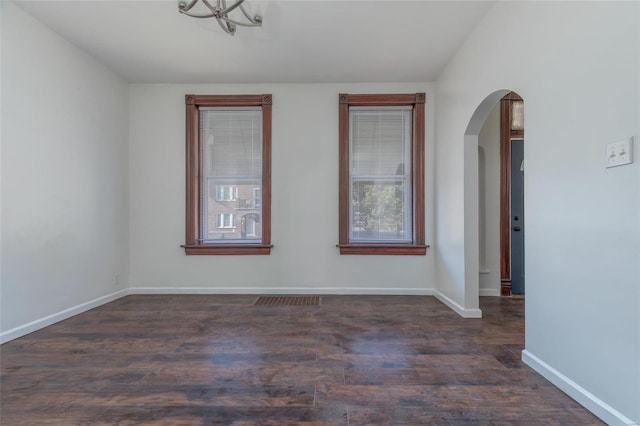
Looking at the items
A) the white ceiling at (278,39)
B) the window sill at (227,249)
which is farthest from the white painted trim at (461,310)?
the white ceiling at (278,39)

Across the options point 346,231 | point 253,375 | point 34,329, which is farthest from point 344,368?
point 34,329

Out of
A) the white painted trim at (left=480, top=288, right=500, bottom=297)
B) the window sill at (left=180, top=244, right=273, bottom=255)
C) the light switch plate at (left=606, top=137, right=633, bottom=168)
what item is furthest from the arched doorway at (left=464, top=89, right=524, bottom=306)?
the window sill at (left=180, top=244, right=273, bottom=255)

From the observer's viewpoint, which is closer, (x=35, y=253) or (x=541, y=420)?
(x=541, y=420)

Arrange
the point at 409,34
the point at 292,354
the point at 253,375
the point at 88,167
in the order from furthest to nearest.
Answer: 1. the point at 88,167
2. the point at 409,34
3. the point at 292,354
4. the point at 253,375

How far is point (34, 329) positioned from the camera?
2846 millimetres

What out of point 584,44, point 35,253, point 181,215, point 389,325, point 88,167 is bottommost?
point 389,325

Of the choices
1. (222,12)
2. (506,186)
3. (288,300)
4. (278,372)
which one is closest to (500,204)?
(506,186)

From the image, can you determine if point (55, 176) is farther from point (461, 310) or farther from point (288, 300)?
point (461, 310)

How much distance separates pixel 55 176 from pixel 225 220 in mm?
1812

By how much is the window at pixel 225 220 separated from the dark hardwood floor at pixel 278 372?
1.28 m

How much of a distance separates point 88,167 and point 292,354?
3.03 meters

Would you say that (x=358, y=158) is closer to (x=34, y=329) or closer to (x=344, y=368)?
(x=344, y=368)

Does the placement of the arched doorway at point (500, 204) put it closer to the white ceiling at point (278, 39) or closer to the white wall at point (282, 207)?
the white wall at point (282, 207)

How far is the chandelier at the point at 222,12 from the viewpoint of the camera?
2.37 m
